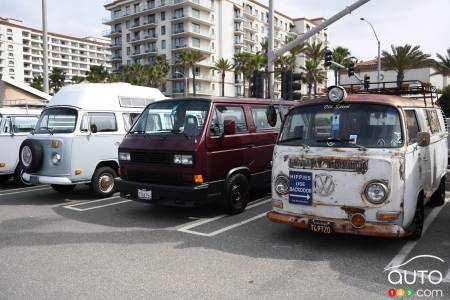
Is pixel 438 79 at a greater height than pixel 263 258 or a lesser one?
greater

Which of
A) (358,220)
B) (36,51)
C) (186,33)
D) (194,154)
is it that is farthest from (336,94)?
(36,51)

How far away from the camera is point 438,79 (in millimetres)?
40000

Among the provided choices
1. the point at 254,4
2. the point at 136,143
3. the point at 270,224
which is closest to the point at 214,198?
the point at 270,224

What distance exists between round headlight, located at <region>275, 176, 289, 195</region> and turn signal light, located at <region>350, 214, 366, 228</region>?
3.25 ft

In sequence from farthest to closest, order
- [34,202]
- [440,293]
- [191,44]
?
[191,44] < [34,202] < [440,293]

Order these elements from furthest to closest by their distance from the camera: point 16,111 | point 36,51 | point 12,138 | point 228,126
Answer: point 36,51 → point 16,111 → point 12,138 → point 228,126

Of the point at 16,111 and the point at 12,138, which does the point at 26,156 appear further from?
the point at 16,111

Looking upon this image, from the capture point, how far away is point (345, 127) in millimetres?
5488

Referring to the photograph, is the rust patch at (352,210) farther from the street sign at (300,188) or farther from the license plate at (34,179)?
the license plate at (34,179)

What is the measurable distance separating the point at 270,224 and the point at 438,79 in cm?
4005

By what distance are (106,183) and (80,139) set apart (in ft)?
4.20

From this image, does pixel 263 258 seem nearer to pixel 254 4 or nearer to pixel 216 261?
pixel 216 261

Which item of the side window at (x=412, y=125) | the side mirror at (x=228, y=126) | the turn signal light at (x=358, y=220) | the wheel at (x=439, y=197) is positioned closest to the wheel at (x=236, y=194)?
the side mirror at (x=228, y=126)

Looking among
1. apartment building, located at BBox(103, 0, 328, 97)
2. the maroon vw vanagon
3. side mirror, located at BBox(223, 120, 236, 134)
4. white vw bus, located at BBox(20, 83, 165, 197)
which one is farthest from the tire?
apartment building, located at BBox(103, 0, 328, 97)
